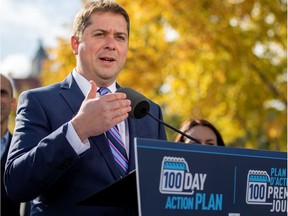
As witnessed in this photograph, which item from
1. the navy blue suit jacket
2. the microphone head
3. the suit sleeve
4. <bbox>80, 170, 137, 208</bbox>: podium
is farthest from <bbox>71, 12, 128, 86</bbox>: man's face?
<bbox>80, 170, 137, 208</bbox>: podium

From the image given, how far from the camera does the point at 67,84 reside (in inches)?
130

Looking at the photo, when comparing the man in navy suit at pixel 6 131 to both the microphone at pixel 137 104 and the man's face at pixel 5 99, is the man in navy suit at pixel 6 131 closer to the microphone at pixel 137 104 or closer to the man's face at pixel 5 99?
the man's face at pixel 5 99

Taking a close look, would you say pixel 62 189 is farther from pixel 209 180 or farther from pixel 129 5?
pixel 129 5

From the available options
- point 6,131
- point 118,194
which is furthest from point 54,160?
point 6,131

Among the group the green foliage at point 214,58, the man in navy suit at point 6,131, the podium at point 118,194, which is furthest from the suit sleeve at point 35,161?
the green foliage at point 214,58

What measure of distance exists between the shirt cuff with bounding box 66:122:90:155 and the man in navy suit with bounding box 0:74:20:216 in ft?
6.79

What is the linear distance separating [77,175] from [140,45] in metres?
9.10

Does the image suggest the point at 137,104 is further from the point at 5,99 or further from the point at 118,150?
the point at 5,99

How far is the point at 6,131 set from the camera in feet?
16.8

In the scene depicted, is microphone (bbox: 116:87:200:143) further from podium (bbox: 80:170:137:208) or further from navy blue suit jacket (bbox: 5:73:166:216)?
podium (bbox: 80:170:137:208)

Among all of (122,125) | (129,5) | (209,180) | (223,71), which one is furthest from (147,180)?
(223,71)

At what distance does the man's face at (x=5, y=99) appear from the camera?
5125mm

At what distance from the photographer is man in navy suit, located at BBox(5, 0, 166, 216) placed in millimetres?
2627

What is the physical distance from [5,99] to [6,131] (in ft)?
0.89
